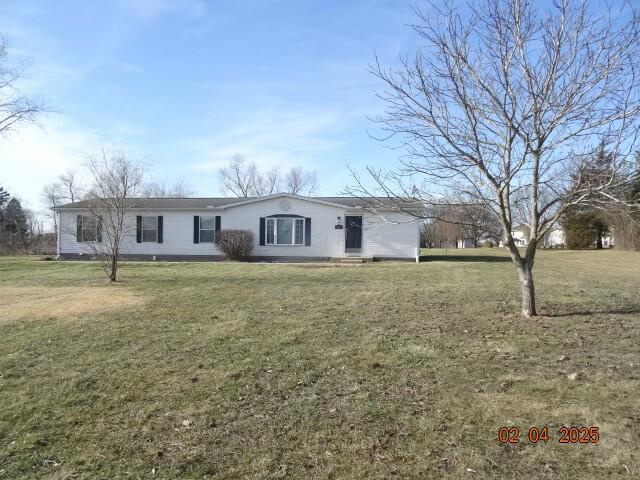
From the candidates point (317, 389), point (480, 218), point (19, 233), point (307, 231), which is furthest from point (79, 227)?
point (19, 233)

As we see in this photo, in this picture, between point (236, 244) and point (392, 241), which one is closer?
point (236, 244)

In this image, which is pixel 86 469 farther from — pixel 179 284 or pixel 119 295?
pixel 179 284

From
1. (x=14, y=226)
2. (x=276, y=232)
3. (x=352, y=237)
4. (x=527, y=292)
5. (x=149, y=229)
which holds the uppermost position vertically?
(x=14, y=226)

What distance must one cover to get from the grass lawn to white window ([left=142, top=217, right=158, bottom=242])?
13329mm

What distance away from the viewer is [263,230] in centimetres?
2056

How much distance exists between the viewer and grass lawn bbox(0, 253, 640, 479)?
2938mm

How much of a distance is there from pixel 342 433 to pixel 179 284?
863cm

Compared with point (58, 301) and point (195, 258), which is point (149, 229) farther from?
point (58, 301)

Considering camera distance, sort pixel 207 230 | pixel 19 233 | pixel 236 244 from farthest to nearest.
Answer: pixel 19 233 < pixel 207 230 < pixel 236 244

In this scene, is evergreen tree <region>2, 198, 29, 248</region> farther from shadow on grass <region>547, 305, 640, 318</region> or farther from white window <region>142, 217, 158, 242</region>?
shadow on grass <region>547, 305, 640, 318</region>

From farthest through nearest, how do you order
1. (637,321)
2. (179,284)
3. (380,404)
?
(179,284) → (637,321) → (380,404)

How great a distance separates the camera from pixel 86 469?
289cm

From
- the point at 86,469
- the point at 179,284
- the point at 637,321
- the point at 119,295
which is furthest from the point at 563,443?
the point at 179,284

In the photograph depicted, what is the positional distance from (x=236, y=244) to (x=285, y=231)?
92.8 inches
